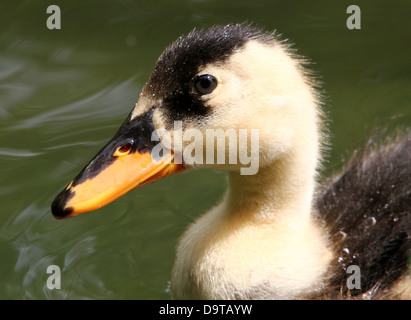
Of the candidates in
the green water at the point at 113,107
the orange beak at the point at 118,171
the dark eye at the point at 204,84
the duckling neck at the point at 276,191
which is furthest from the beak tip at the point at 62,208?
the green water at the point at 113,107

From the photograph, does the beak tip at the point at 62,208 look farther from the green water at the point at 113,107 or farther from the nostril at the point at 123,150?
the green water at the point at 113,107

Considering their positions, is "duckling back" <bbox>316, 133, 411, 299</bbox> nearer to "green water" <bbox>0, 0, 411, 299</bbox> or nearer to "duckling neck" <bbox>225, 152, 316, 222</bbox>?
"duckling neck" <bbox>225, 152, 316, 222</bbox>

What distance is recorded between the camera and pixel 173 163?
365 cm

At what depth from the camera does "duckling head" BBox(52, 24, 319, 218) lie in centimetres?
352

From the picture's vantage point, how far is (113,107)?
18.0 ft

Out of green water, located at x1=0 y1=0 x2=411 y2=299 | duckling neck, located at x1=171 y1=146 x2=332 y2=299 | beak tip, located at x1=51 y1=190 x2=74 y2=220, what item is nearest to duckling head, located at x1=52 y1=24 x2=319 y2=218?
beak tip, located at x1=51 y1=190 x2=74 y2=220

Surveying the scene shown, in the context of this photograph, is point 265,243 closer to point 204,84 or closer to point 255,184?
point 255,184

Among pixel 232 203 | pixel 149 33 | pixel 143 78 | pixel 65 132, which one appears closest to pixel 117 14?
pixel 149 33

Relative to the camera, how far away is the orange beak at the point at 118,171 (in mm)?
3467

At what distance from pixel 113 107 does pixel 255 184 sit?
1952 millimetres

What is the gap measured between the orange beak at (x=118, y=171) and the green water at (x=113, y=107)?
1.04 m

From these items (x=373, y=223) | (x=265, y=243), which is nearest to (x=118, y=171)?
(x=265, y=243)

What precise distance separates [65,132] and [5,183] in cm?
56
